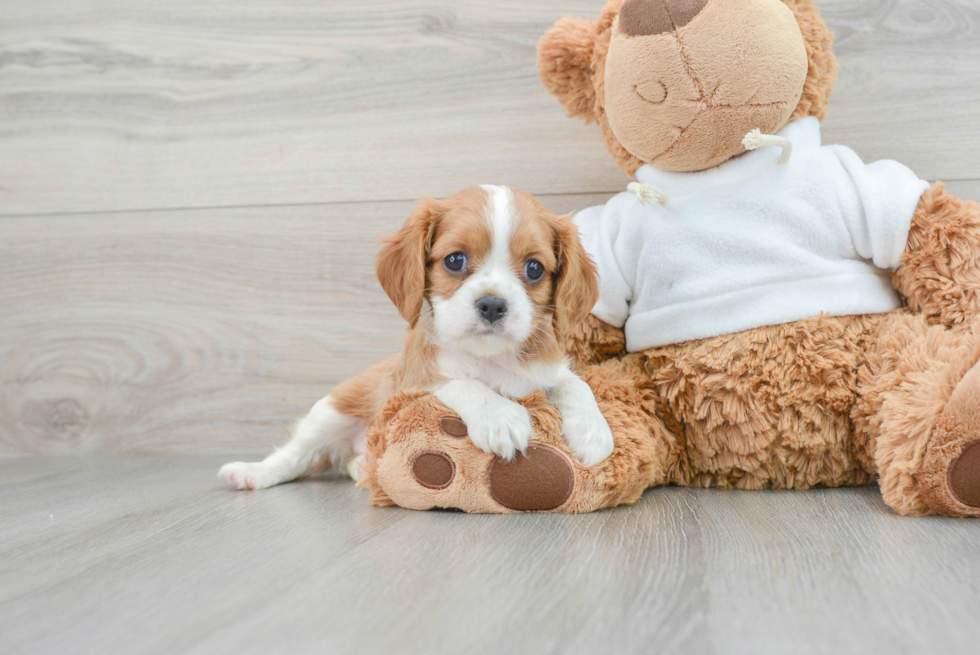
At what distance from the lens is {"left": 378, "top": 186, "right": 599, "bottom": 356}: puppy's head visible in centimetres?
124

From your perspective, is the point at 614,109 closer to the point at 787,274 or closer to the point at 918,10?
the point at 787,274

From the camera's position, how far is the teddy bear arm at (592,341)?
1.56 meters

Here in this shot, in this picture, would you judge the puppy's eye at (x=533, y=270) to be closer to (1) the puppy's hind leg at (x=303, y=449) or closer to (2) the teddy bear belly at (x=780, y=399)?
(2) the teddy bear belly at (x=780, y=399)

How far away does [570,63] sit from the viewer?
1.54 m

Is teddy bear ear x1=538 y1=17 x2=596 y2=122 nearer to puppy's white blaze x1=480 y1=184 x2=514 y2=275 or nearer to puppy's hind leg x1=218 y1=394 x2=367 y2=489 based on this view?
puppy's white blaze x1=480 y1=184 x2=514 y2=275

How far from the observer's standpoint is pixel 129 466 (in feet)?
6.36

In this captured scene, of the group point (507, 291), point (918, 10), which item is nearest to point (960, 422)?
point (507, 291)

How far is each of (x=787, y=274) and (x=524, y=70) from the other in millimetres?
831

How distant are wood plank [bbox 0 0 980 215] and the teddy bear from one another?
1.10 feet

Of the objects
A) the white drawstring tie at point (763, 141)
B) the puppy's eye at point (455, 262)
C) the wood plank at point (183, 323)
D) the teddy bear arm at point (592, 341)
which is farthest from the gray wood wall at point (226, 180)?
the puppy's eye at point (455, 262)

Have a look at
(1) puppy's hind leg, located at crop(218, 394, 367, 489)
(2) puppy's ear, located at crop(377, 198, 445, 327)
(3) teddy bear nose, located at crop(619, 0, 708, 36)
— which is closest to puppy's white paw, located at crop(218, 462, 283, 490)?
(1) puppy's hind leg, located at crop(218, 394, 367, 489)

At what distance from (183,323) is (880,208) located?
1.65 meters

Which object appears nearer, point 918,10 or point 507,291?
point 507,291

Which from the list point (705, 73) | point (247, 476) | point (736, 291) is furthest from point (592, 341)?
point (247, 476)
